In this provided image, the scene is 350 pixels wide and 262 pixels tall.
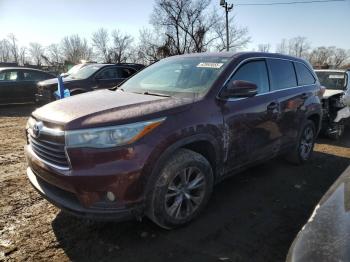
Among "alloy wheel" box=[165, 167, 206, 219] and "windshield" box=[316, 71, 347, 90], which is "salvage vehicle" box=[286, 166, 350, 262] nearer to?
"alloy wheel" box=[165, 167, 206, 219]

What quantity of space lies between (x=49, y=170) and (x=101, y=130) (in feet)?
2.21

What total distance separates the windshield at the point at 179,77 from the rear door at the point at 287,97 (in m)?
1.05

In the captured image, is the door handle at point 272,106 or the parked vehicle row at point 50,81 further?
the parked vehicle row at point 50,81

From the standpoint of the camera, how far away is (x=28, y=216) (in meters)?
3.69

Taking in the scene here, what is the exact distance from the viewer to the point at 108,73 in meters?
11.5

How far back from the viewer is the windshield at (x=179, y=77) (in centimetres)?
375

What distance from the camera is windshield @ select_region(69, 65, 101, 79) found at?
11.1m

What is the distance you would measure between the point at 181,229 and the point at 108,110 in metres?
1.46

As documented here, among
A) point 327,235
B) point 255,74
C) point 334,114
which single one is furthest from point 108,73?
point 327,235

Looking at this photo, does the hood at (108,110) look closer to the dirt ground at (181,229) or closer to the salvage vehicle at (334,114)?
the dirt ground at (181,229)

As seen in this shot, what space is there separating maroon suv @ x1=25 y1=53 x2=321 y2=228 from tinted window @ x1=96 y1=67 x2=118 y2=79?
22.6ft

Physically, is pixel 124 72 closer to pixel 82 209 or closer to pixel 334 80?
pixel 334 80

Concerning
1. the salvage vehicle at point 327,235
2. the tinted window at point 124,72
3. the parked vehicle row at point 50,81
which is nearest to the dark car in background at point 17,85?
the parked vehicle row at point 50,81

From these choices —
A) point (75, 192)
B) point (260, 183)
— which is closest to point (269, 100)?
point (260, 183)
